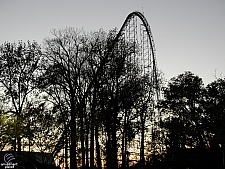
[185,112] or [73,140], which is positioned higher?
[185,112]

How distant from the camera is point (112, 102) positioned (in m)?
30.2

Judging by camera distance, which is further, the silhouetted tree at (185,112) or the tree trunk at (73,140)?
the silhouetted tree at (185,112)

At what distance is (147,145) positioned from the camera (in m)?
31.8

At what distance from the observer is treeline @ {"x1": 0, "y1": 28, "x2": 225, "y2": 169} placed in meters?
27.9

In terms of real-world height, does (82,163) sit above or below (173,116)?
below

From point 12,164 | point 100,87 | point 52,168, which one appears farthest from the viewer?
point 100,87

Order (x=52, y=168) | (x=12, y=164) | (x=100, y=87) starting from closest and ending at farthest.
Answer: (x=12, y=164) < (x=52, y=168) < (x=100, y=87)

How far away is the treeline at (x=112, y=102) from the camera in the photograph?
2792cm

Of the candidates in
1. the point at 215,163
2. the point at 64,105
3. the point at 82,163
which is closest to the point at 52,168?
the point at 82,163

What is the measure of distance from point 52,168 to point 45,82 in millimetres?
6926

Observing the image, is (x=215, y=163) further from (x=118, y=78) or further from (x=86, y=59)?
(x=86, y=59)

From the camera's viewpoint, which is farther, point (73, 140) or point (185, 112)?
point (185, 112)

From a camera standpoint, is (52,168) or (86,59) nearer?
(52,168)

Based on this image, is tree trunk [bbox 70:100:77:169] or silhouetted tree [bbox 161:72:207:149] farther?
silhouetted tree [bbox 161:72:207:149]
